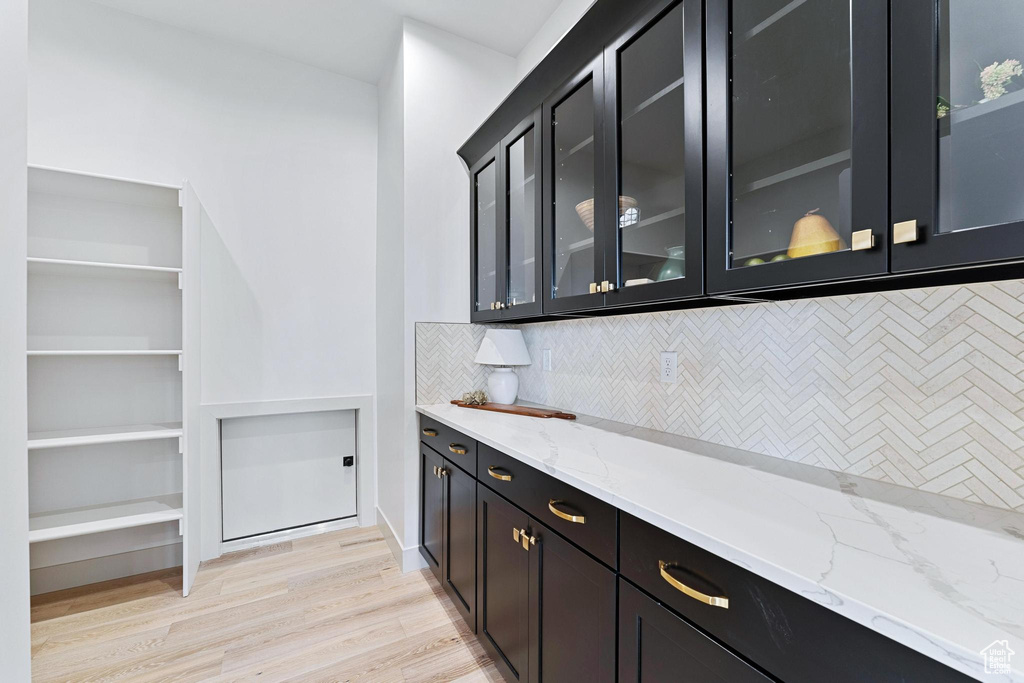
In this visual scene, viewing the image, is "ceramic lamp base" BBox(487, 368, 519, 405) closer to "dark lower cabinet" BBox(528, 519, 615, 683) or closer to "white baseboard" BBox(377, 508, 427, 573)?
"white baseboard" BBox(377, 508, 427, 573)

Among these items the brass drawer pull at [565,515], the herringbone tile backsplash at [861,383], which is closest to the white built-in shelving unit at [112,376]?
the brass drawer pull at [565,515]

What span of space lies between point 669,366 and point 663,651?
96cm

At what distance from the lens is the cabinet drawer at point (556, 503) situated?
40.0 inches

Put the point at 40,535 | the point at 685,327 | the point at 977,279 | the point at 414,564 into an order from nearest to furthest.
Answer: the point at 977,279 < the point at 685,327 < the point at 40,535 < the point at 414,564

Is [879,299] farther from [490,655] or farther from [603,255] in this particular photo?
[490,655]

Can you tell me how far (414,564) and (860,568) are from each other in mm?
2222

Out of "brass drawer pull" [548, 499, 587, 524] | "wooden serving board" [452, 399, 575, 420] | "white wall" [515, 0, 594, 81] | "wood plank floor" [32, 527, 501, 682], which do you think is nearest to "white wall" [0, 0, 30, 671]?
"brass drawer pull" [548, 499, 587, 524]

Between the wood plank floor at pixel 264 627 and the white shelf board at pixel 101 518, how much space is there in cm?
38

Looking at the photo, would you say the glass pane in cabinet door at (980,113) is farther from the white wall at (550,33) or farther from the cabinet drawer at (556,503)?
the white wall at (550,33)

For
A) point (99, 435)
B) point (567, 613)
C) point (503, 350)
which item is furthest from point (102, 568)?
point (567, 613)

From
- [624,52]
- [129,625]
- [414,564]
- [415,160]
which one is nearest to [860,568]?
[624,52]

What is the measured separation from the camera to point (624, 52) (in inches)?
55.9

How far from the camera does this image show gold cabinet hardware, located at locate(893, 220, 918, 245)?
75 centimetres

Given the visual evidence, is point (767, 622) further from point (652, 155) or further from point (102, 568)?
point (102, 568)
